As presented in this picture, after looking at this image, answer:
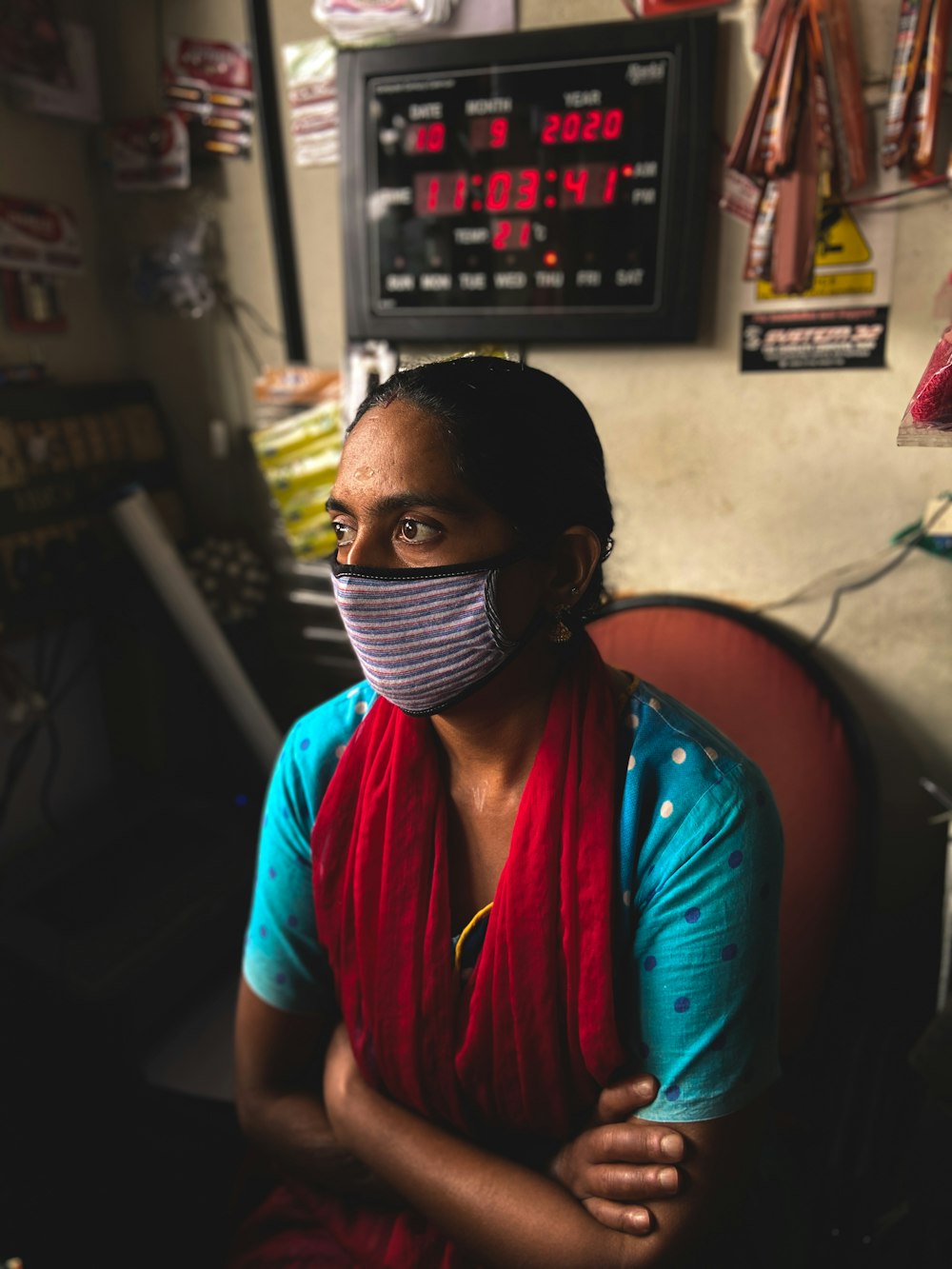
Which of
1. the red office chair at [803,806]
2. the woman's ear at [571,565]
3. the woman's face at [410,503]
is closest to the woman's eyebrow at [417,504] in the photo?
the woman's face at [410,503]

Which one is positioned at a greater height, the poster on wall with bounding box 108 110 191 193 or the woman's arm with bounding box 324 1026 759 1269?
the poster on wall with bounding box 108 110 191 193

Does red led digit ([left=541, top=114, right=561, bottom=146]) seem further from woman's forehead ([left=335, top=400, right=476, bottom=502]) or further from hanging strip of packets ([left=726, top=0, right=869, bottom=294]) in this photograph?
woman's forehead ([left=335, top=400, right=476, bottom=502])

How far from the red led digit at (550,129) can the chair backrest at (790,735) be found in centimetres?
94

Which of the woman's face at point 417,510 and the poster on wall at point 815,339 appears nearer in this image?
the woman's face at point 417,510

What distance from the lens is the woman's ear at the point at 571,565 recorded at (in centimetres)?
92

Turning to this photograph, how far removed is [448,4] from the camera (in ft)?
5.75

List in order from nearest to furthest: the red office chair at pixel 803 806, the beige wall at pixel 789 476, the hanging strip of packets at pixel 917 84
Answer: the hanging strip of packets at pixel 917 84, the red office chair at pixel 803 806, the beige wall at pixel 789 476

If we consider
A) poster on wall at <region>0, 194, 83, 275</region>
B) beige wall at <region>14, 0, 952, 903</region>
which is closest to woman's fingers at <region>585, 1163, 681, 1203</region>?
beige wall at <region>14, 0, 952, 903</region>

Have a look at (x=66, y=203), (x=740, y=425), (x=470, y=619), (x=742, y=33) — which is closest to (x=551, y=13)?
(x=742, y=33)

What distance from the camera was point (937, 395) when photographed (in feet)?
2.00

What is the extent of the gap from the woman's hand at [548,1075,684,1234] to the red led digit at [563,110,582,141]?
164cm

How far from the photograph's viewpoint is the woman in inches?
33.8

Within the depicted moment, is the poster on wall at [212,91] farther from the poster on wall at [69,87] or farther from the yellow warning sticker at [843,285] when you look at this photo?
the yellow warning sticker at [843,285]

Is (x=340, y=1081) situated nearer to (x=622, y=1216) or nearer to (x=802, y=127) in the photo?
(x=622, y=1216)
